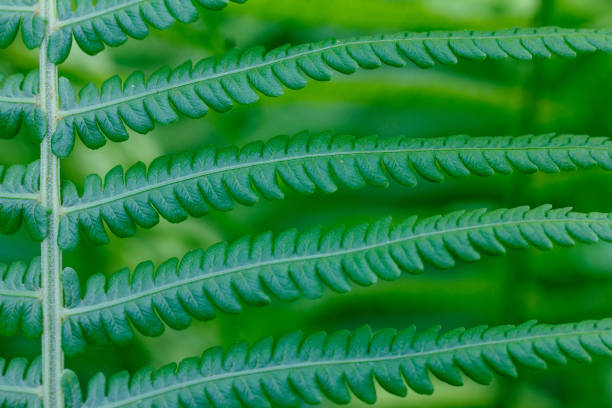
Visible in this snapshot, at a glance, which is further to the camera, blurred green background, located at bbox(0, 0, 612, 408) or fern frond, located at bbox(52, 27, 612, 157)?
blurred green background, located at bbox(0, 0, 612, 408)

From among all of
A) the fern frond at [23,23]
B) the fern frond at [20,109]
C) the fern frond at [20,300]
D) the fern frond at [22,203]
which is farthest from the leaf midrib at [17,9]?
the fern frond at [20,300]

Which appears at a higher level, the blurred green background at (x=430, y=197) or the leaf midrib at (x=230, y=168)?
the blurred green background at (x=430, y=197)

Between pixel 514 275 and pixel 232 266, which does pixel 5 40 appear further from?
pixel 514 275

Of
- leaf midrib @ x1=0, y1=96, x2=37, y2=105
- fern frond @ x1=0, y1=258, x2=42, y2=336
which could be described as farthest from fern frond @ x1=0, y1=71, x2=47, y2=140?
fern frond @ x1=0, y1=258, x2=42, y2=336

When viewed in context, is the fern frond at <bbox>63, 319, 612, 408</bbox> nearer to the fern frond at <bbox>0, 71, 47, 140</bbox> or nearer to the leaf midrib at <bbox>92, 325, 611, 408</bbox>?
the leaf midrib at <bbox>92, 325, 611, 408</bbox>

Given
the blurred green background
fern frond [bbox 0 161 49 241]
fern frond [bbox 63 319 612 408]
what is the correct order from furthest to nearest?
the blurred green background < fern frond [bbox 0 161 49 241] < fern frond [bbox 63 319 612 408]

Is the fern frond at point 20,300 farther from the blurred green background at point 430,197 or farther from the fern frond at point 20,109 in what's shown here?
the blurred green background at point 430,197
